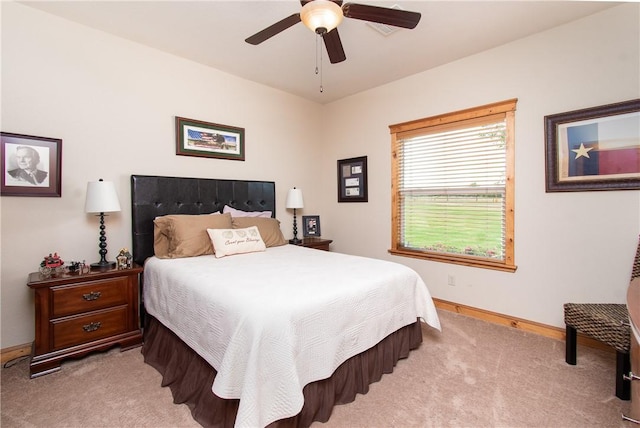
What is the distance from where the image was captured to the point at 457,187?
3.25m

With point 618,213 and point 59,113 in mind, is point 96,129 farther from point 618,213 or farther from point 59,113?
point 618,213

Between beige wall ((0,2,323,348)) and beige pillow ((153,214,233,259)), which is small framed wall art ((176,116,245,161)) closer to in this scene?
beige wall ((0,2,323,348))

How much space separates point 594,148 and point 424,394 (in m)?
2.37

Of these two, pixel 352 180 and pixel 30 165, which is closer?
pixel 30 165

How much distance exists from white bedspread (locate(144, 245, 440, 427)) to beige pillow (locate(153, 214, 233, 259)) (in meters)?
0.11

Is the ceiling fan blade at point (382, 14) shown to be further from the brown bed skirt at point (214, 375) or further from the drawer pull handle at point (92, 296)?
the drawer pull handle at point (92, 296)

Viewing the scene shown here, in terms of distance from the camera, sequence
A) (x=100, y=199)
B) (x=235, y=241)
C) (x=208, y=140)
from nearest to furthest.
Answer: (x=100, y=199)
(x=235, y=241)
(x=208, y=140)

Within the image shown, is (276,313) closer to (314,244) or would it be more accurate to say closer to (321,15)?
(321,15)

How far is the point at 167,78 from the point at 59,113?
1012 mm

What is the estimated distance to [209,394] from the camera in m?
1.62

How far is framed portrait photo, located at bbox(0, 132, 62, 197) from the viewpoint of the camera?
223 centimetres

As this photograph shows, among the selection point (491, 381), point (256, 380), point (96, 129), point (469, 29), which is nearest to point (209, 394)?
point (256, 380)

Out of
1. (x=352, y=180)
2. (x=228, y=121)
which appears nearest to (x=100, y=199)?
(x=228, y=121)

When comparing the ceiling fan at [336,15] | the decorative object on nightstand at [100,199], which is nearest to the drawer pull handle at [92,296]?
the decorative object on nightstand at [100,199]
